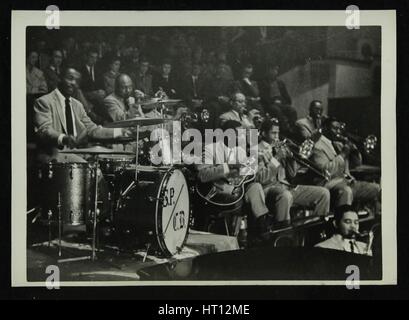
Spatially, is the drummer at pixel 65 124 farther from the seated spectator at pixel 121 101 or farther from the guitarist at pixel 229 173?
the guitarist at pixel 229 173

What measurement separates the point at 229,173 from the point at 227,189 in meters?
0.08

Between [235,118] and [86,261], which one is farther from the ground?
[235,118]

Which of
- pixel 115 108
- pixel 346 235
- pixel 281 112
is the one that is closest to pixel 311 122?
pixel 281 112

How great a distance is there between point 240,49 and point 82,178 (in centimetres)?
97

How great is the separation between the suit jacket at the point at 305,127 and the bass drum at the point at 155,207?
23.7 inches

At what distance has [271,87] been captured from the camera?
9.66 feet

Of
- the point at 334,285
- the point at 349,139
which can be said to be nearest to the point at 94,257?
the point at 334,285

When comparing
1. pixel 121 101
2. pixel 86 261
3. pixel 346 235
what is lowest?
pixel 86 261

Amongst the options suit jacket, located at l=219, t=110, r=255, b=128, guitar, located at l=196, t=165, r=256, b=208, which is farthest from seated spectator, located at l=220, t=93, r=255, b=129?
guitar, located at l=196, t=165, r=256, b=208

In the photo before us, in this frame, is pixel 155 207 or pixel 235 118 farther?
pixel 235 118

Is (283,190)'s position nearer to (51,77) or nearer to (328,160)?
(328,160)

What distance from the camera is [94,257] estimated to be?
115 inches

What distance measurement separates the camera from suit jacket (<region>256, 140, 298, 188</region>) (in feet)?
9.72
